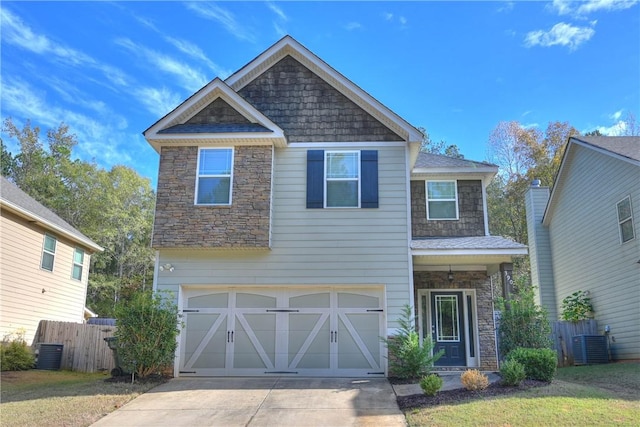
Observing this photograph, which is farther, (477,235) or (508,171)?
(508,171)

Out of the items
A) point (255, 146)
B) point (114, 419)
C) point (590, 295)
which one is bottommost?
point (114, 419)

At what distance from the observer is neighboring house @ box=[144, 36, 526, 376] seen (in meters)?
11.8

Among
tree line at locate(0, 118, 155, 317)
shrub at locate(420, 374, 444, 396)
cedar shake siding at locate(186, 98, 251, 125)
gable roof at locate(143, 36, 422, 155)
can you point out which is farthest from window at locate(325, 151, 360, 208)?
tree line at locate(0, 118, 155, 317)

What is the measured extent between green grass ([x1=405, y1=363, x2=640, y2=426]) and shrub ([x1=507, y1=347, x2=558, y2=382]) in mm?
205

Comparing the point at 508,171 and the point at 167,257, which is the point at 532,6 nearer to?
the point at 167,257

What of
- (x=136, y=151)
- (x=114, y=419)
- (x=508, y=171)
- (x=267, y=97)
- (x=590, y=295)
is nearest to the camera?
(x=114, y=419)

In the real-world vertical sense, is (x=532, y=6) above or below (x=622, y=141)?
above

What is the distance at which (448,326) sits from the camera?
13.9 meters

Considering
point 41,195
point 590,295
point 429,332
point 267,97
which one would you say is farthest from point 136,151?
point 590,295

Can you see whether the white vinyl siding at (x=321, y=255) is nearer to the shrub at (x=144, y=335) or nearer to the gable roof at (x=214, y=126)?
the shrub at (x=144, y=335)

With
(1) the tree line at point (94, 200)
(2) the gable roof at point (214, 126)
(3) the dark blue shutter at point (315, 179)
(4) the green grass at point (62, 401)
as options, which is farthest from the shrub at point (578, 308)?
(1) the tree line at point (94, 200)

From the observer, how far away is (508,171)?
99.1 feet

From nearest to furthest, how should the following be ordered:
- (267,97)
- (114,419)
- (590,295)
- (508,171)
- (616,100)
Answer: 1. (114,419)
2. (267,97)
3. (590,295)
4. (616,100)
5. (508,171)

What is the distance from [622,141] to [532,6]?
478cm
